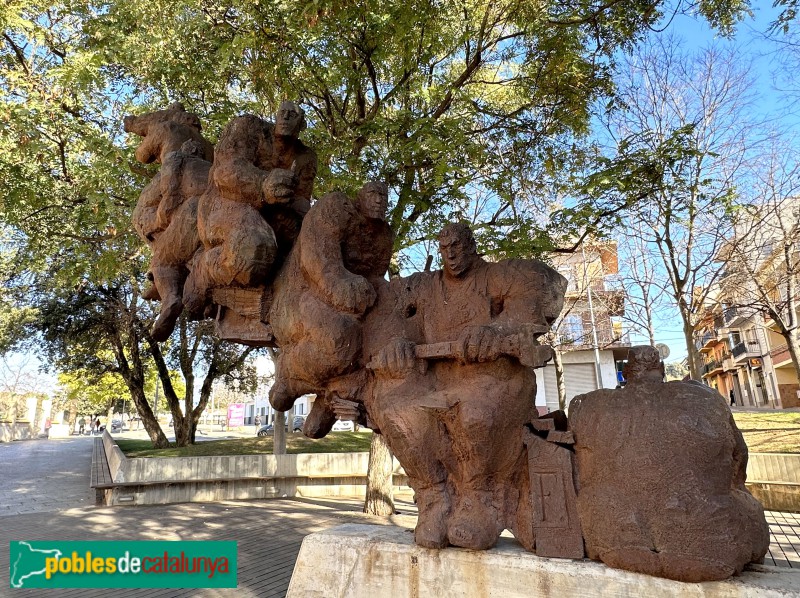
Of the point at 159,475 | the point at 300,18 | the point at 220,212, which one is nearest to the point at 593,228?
the point at 300,18

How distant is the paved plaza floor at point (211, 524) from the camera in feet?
18.5

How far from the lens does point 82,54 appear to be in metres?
6.68

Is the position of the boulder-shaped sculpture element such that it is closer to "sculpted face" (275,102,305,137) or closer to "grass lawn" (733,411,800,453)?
"sculpted face" (275,102,305,137)

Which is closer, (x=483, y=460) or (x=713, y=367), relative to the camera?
(x=483, y=460)

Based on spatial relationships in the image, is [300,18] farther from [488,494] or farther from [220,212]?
[488,494]

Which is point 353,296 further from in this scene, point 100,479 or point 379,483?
point 100,479

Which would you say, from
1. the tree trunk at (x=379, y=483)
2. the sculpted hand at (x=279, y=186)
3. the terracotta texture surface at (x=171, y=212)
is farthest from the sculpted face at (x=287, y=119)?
the tree trunk at (x=379, y=483)

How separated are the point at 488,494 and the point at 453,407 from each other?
1.90 ft

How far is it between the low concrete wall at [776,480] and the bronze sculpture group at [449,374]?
739 cm

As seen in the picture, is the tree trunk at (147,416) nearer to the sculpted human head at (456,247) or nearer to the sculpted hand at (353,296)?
the sculpted hand at (353,296)

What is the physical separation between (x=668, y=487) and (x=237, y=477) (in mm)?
10013

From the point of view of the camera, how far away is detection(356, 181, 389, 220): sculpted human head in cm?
383

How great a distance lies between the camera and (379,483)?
8656 millimetres

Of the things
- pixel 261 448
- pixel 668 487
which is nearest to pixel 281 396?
pixel 668 487
